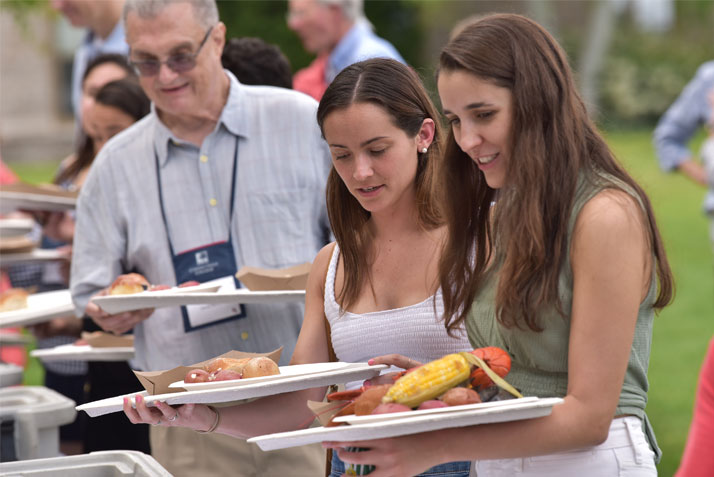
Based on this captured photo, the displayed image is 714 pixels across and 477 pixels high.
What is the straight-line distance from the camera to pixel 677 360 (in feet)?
24.8

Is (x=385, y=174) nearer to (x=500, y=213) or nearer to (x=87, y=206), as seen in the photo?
(x=500, y=213)

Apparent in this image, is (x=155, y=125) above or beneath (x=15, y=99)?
beneath

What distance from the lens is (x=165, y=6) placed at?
308 cm

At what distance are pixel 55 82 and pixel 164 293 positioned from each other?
1807cm

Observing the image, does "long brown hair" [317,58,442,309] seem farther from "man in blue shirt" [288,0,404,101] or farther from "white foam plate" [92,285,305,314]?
"man in blue shirt" [288,0,404,101]

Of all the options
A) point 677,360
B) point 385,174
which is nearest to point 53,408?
point 385,174

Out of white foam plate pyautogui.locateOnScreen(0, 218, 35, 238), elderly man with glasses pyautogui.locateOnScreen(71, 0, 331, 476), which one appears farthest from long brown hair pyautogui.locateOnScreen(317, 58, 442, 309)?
white foam plate pyautogui.locateOnScreen(0, 218, 35, 238)

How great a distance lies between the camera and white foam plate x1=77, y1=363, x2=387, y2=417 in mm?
1869

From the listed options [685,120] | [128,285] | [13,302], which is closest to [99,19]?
[13,302]

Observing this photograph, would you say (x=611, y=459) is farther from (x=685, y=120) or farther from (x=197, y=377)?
(x=685, y=120)

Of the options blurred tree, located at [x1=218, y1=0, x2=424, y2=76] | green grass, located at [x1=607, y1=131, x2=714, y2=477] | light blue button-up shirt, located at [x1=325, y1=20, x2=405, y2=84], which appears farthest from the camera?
A: blurred tree, located at [x1=218, y1=0, x2=424, y2=76]

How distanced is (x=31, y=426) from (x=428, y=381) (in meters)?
1.67

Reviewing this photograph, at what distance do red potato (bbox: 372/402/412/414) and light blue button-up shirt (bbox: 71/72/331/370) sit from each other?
154 centimetres

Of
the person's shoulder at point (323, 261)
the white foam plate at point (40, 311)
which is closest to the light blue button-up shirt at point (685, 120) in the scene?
the white foam plate at point (40, 311)
